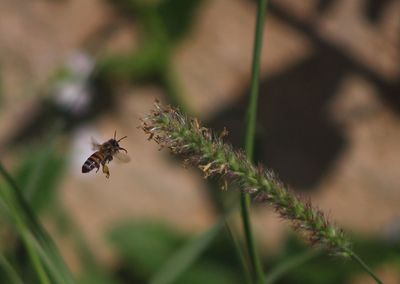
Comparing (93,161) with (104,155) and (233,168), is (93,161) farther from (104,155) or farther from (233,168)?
(233,168)

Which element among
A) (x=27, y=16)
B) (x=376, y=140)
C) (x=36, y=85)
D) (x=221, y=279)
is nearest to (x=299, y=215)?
(x=221, y=279)

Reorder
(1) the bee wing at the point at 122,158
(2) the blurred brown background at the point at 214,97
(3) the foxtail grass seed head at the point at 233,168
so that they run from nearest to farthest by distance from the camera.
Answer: (3) the foxtail grass seed head at the point at 233,168, (1) the bee wing at the point at 122,158, (2) the blurred brown background at the point at 214,97

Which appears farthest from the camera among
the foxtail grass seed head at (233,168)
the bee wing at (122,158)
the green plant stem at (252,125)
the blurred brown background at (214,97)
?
the blurred brown background at (214,97)

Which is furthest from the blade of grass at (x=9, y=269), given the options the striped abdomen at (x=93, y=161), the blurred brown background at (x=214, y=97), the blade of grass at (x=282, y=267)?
the blurred brown background at (x=214, y=97)

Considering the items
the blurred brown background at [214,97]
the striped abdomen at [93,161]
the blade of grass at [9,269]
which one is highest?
the blurred brown background at [214,97]

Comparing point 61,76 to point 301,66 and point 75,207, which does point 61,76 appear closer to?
point 75,207

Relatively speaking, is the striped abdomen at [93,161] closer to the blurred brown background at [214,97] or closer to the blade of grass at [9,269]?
the blade of grass at [9,269]
